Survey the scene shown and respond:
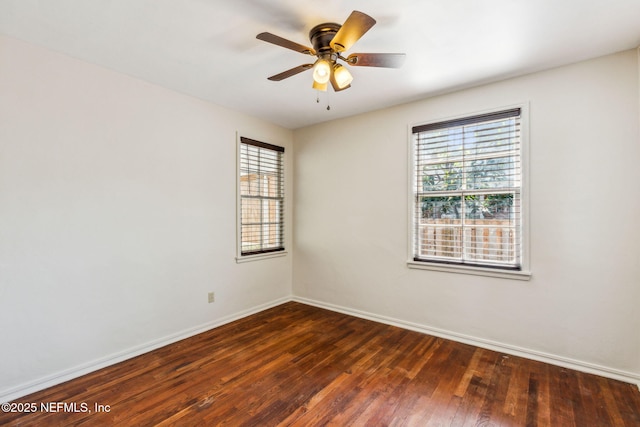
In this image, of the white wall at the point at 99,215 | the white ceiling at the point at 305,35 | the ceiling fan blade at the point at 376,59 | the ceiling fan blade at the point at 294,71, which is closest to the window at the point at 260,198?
the white wall at the point at 99,215

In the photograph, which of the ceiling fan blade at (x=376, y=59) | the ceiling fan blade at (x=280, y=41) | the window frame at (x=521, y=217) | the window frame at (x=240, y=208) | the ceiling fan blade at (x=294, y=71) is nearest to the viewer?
the ceiling fan blade at (x=280, y=41)

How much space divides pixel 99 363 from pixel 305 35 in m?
3.16

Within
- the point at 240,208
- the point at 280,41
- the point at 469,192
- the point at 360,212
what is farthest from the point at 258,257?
the point at 280,41

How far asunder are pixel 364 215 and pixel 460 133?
142 centimetres

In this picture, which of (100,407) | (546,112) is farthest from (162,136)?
(546,112)

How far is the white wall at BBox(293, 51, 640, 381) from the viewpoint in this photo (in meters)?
2.41

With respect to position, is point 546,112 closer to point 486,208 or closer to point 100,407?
point 486,208

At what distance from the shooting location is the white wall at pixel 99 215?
87.5 inches

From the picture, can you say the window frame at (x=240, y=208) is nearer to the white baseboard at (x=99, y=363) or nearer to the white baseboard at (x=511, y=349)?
the white baseboard at (x=99, y=363)

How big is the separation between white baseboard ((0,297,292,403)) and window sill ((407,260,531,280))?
89.6 inches

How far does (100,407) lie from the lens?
2072 mm

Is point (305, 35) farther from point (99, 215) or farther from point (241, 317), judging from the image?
point (241, 317)

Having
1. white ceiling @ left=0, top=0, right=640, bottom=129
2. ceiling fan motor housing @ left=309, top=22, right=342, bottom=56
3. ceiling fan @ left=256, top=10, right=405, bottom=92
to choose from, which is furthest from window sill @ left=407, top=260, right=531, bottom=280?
ceiling fan motor housing @ left=309, top=22, right=342, bottom=56

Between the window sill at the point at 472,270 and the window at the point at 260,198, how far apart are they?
195 centimetres
